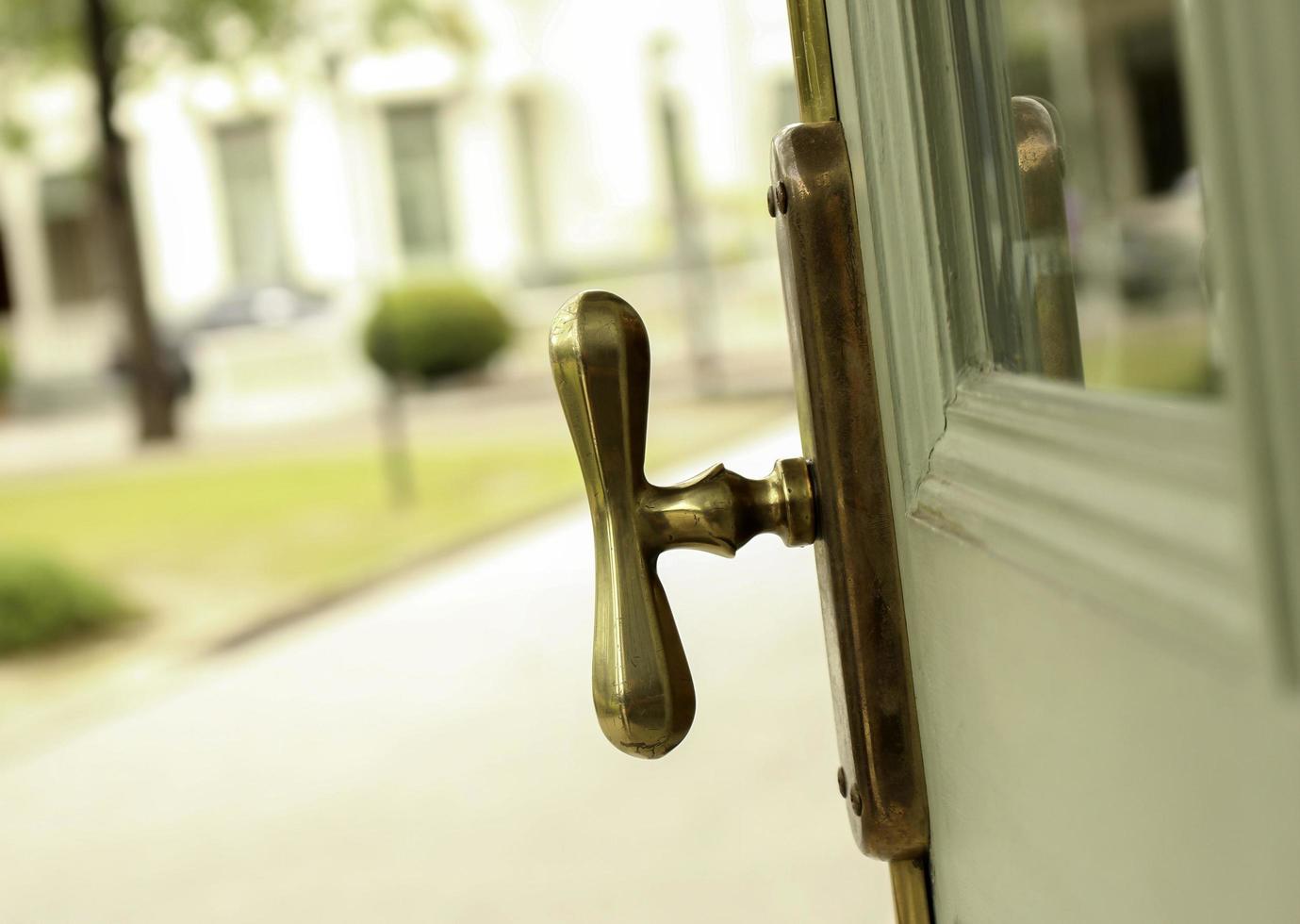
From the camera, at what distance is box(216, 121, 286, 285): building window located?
12.6 metres

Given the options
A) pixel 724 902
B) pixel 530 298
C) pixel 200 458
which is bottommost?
pixel 724 902

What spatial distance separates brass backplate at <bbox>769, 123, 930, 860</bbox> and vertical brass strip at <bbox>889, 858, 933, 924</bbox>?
21 millimetres

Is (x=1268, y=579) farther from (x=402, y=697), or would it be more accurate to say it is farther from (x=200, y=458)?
(x=200, y=458)

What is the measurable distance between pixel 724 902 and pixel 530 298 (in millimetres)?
10660

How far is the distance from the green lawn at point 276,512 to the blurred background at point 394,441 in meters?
0.03

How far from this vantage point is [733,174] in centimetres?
1266

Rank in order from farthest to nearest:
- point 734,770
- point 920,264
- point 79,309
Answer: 1. point 79,309
2. point 734,770
3. point 920,264

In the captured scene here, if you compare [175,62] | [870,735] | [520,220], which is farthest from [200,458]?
[870,735]

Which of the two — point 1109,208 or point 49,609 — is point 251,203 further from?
point 1109,208

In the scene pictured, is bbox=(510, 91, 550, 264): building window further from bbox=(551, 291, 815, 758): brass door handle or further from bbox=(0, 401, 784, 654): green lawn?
bbox=(551, 291, 815, 758): brass door handle

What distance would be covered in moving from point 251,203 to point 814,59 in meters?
12.9

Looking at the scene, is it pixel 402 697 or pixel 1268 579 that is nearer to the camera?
pixel 1268 579

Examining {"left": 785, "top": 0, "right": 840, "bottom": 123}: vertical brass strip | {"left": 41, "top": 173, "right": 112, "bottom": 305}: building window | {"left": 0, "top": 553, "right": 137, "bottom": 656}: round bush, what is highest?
{"left": 41, "top": 173, "right": 112, "bottom": 305}: building window

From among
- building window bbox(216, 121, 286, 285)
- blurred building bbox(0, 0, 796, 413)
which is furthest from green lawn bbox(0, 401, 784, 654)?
building window bbox(216, 121, 286, 285)
